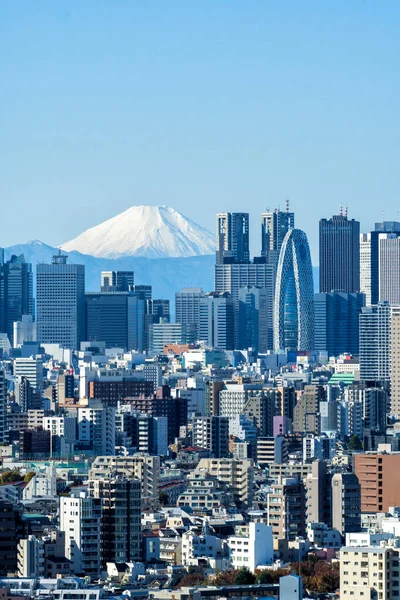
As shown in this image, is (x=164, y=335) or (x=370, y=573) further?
(x=164, y=335)

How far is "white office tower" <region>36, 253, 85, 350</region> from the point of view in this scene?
160m

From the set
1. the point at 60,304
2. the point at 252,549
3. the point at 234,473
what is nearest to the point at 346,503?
the point at 252,549

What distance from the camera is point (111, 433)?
247ft

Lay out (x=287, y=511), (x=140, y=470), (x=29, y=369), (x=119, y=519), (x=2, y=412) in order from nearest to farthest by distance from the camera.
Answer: (x=119, y=519) < (x=287, y=511) < (x=140, y=470) < (x=2, y=412) < (x=29, y=369)

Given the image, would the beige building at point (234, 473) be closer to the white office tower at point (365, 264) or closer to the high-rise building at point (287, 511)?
the high-rise building at point (287, 511)

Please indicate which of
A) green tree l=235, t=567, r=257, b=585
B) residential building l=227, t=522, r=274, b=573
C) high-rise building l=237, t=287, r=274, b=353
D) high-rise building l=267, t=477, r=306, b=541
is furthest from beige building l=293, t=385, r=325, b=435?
high-rise building l=237, t=287, r=274, b=353

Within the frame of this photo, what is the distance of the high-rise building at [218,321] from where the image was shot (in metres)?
160

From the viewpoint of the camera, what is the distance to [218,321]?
160625 millimetres

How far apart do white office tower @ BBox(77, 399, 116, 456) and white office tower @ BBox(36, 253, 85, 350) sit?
271 ft

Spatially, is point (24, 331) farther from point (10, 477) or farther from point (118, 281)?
point (10, 477)

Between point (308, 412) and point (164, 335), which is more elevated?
point (164, 335)

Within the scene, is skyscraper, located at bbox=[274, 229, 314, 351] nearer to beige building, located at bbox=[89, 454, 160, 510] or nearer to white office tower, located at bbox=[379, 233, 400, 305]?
white office tower, located at bbox=[379, 233, 400, 305]

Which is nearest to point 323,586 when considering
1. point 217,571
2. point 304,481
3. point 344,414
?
point 217,571

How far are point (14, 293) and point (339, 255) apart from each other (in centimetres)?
2212
